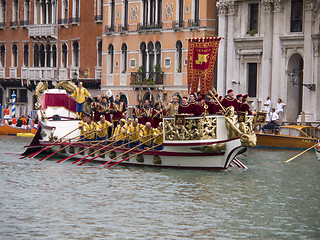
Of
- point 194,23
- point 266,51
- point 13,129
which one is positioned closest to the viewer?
point 266,51

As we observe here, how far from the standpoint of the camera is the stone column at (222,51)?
149ft

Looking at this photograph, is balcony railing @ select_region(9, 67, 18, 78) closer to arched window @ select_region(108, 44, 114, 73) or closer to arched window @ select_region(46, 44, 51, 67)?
arched window @ select_region(46, 44, 51, 67)

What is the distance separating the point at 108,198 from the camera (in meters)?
20.0

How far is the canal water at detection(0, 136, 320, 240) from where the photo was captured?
1598 cm

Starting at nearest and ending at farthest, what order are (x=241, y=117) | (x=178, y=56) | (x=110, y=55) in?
(x=241, y=117)
(x=178, y=56)
(x=110, y=55)

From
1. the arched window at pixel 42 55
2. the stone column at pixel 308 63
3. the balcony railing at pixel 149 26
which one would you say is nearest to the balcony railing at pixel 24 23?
the arched window at pixel 42 55

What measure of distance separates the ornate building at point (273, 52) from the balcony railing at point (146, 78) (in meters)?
5.10

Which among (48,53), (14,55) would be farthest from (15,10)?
(48,53)

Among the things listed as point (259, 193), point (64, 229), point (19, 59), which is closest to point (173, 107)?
point (259, 193)

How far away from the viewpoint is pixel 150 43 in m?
51.2

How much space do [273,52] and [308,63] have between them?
2.39 metres

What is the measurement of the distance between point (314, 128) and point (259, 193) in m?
16.0

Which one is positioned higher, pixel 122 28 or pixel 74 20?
pixel 74 20

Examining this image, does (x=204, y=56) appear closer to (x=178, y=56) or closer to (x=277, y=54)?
(x=277, y=54)
